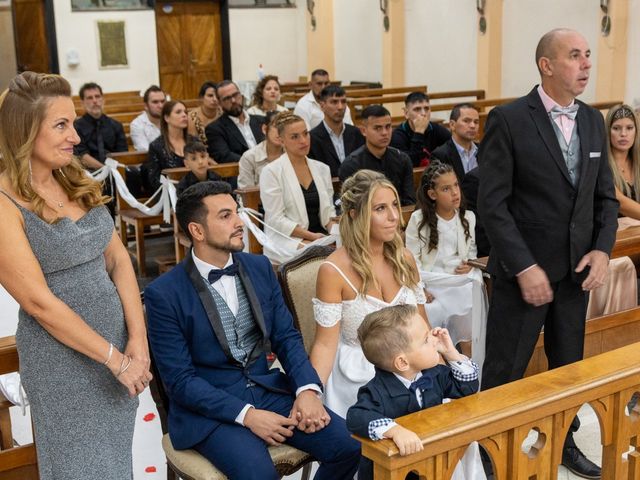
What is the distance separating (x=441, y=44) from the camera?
11.8m

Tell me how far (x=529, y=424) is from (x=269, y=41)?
13812mm

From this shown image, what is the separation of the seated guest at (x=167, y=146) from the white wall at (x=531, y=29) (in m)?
4.67

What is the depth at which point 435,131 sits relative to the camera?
264 inches

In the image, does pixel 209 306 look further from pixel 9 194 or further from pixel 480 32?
pixel 480 32

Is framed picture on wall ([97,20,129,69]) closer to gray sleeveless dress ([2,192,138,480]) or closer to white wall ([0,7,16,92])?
white wall ([0,7,16,92])

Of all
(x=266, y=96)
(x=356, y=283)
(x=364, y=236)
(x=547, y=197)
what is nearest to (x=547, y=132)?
(x=547, y=197)

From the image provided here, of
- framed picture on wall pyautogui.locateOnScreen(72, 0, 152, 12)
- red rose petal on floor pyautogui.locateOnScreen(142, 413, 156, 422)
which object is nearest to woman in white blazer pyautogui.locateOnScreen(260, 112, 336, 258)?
red rose petal on floor pyautogui.locateOnScreen(142, 413, 156, 422)

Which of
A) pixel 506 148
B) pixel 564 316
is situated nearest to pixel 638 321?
pixel 564 316

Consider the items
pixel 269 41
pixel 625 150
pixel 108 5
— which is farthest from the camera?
pixel 269 41

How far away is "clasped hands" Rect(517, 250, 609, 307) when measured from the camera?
3039mm

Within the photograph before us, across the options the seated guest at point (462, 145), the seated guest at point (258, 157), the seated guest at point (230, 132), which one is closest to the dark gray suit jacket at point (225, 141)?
the seated guest at point (230, 132)

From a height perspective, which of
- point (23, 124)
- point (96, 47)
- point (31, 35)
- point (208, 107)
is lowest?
point (208, 107)

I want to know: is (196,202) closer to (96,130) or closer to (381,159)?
(381,159)

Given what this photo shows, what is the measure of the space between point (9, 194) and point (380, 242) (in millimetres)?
1371
